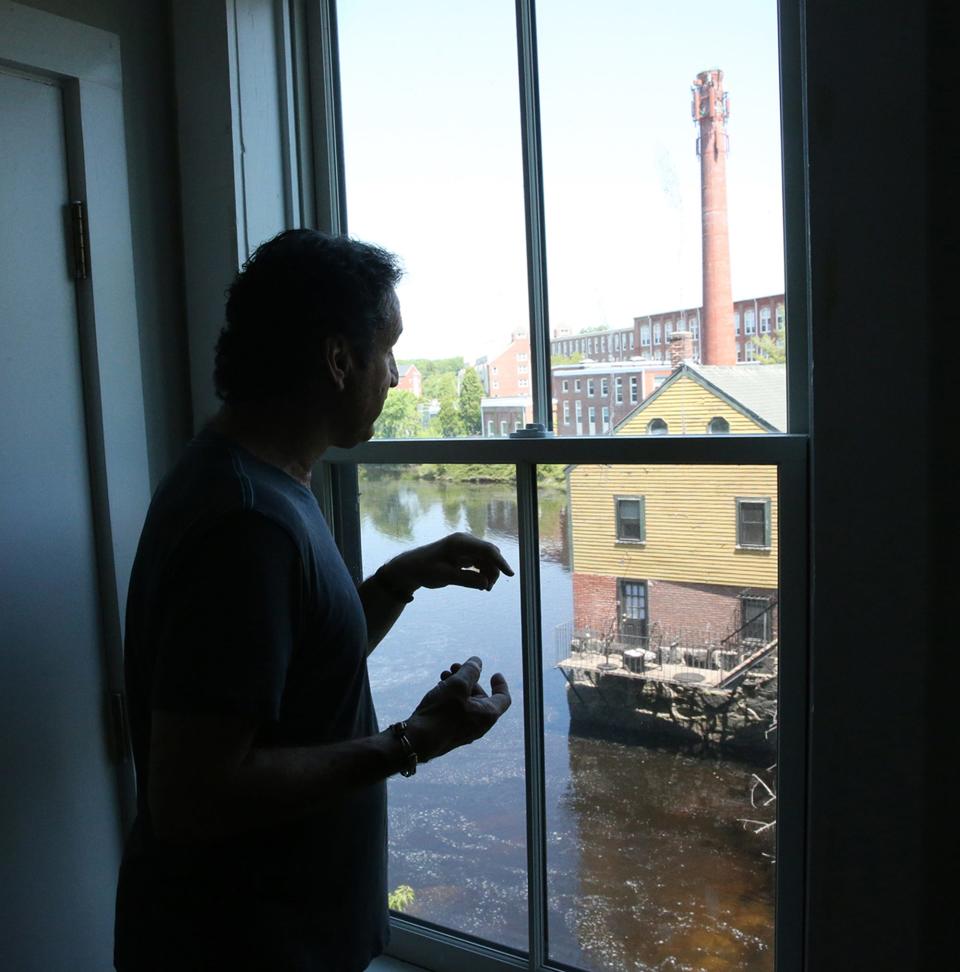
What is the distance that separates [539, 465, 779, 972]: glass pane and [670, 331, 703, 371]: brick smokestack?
151mm

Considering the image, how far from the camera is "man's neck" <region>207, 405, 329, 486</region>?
106 centimetres

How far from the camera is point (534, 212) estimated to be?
53.9 inches

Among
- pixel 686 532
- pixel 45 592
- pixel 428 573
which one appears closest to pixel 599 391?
pixel 686 532

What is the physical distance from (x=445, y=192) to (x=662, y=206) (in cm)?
39

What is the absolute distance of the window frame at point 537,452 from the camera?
115cm

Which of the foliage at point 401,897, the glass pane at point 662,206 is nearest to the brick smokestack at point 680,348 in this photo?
the glass pane at point 662,206

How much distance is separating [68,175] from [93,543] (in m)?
0.60

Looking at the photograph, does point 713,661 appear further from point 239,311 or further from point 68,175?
point 68,175

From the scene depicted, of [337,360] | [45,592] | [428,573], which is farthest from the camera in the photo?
[45,592]

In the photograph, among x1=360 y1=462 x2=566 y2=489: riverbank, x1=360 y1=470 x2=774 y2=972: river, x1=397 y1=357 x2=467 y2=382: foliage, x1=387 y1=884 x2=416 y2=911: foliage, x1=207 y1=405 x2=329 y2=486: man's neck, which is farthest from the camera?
x1=387 y1=884 x2=416 y2=911: foliage

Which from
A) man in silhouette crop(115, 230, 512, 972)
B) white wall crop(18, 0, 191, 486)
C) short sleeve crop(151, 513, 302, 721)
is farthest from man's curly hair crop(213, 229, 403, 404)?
white wall crop(18, 0, 191, 486)

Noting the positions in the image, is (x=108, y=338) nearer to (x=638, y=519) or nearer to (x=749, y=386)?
(x=638, y=519)

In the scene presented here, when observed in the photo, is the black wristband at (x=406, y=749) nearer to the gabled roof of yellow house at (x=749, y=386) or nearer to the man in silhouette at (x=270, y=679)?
the man in silhouette at (x=270, y=679)

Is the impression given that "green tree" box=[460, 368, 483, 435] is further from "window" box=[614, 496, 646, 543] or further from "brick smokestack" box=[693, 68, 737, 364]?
"brick smokestack" box=[693, 68, 737, 364]
